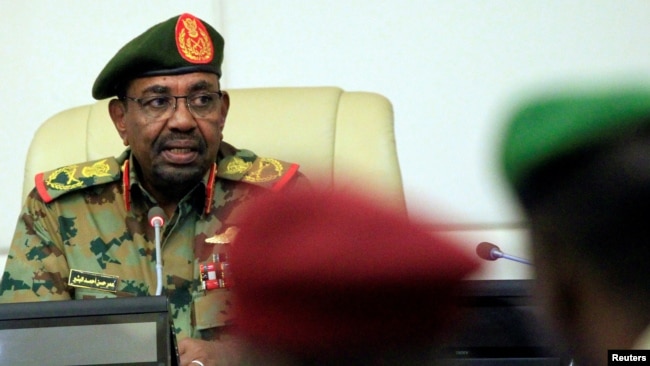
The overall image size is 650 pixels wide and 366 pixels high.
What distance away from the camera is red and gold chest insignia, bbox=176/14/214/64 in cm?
172

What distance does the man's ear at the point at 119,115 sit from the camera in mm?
1795

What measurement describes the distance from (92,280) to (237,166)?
32cm

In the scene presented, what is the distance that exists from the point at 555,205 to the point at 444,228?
4cm

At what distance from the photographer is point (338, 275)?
27 cm

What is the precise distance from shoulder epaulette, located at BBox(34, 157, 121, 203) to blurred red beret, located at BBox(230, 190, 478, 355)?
154 cm

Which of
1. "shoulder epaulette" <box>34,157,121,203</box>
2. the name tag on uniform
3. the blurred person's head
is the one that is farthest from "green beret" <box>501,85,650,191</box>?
"shoulder epaulette" <box>34,157,121,203</box>

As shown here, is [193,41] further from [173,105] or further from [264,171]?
[264,171]

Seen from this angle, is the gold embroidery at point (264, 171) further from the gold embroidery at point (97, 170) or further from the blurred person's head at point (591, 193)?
the blurred person's head at point (591, 193)

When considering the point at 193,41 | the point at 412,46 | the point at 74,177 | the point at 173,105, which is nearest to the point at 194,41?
the point at 193,41

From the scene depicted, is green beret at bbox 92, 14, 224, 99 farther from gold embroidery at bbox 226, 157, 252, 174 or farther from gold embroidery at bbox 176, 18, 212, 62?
gold embroidery at bbox 226, 157, 252, 174

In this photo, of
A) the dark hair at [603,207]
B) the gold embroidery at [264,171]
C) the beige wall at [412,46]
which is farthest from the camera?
the beige wall at [412,46]

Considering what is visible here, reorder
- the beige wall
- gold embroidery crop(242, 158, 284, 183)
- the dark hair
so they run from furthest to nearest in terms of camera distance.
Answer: the beige wall < gold embroidery crop(242, 158, 284, 183) < the dark hair

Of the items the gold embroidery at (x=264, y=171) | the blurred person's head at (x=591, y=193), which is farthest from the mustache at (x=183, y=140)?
the blurred person's head at (x=591, y=193)

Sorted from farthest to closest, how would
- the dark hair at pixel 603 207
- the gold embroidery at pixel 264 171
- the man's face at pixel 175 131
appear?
the man's face at pixel 175 131 < the gold embroidery at pixel 264 171 < the dark hair at pixel 603 207
